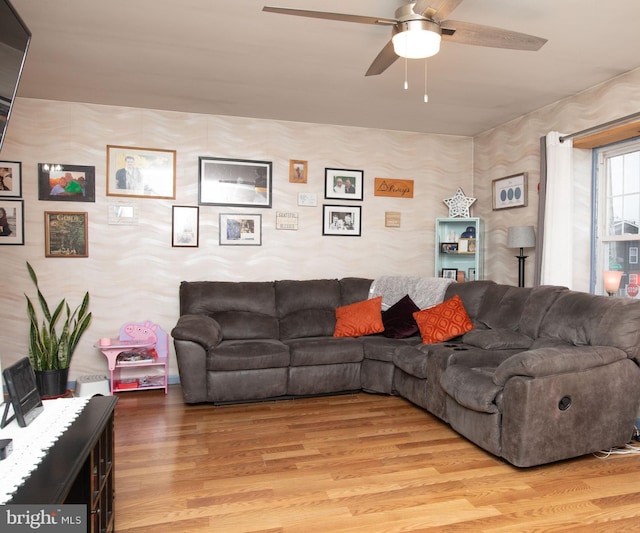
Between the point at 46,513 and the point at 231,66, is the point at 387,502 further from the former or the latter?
the point at 231,66

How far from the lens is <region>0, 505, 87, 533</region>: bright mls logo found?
43.7 inches

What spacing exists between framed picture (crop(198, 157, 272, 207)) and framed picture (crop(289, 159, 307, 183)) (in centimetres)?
22

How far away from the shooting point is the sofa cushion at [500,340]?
3.33 m

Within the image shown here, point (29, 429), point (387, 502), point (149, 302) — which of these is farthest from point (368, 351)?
point (29, 429)

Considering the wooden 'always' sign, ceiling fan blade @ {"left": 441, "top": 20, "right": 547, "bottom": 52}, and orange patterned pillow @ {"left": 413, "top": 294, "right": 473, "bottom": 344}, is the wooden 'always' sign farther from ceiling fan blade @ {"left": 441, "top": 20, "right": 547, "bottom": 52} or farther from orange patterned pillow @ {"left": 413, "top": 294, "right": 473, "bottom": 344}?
ceiling fan blade @ {"left": 441, "top": 20, "right": 547, "bottom": 52}

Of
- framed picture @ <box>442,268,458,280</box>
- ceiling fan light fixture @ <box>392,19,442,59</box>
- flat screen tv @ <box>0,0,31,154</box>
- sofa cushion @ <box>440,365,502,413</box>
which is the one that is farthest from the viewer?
framed picture @ <box>442,268,458,280</box>

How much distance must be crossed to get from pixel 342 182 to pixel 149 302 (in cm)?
225

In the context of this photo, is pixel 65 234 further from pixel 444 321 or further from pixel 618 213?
pixel 618 213

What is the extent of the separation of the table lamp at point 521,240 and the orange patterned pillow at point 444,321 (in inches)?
31.6

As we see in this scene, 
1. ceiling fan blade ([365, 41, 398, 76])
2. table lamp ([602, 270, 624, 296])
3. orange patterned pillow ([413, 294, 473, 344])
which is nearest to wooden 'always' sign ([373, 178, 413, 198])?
orange patterned pillow ([413, 294, 473, 344])

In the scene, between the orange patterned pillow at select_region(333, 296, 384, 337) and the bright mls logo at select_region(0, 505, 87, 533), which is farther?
the orange patterned pillow at select_region(333, 296, 384, 337)

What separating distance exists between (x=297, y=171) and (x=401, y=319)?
1.82 metres

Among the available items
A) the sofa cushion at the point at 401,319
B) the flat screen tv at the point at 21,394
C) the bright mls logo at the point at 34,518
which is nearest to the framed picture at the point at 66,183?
the sofa cushion at the point at 401,319

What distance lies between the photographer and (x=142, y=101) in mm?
4191
